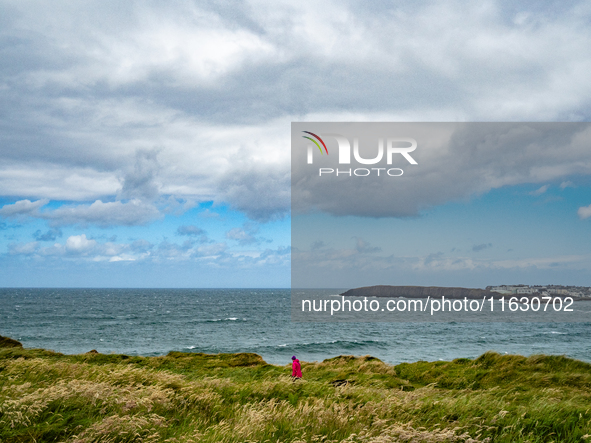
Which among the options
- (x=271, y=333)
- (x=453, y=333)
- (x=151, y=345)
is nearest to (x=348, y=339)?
(x=271, y=333)

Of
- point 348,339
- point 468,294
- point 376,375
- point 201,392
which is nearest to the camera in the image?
point 201,392

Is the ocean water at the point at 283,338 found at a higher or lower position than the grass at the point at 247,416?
lower

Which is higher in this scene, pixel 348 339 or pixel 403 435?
pixel 403 435

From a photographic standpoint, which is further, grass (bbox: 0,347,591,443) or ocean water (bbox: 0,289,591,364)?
ocean water (bbox: 0,289,591,364)

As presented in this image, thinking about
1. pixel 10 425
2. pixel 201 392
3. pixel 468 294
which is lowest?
pixel 468 294

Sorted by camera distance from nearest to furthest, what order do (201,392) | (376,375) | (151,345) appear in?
1. (201,392)
2. (376,375)
3. (151,345)

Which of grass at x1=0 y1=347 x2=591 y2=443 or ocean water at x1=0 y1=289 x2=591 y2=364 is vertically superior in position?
grass at x1=0 y1=347 x2=591 y2=443

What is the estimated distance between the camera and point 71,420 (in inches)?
244

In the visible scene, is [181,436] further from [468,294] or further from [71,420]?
[468,294]

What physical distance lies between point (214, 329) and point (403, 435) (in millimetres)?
69329

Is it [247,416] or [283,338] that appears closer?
[247,416]

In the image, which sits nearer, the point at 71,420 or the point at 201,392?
the point at 71,420

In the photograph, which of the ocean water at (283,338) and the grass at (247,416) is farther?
the ocean water at (283,338)

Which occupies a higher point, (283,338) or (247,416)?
(247,416)
